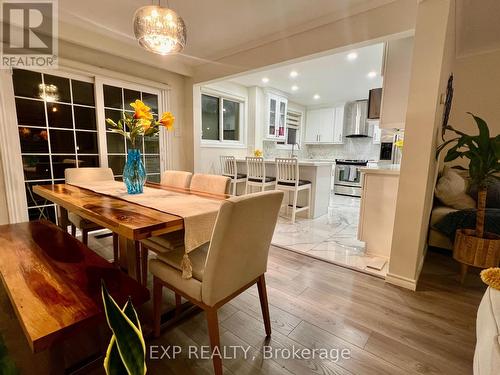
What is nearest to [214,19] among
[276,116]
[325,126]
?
[276,116]

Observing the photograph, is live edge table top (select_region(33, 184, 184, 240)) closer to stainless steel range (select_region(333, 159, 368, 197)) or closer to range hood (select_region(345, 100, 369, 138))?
stainless steel range (select_region(333, 159, 368, 197))

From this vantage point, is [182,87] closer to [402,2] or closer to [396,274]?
[402,2]

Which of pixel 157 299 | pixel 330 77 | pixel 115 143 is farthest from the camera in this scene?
pixel 330 77

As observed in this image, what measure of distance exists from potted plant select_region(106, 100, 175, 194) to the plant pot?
249 centimetres

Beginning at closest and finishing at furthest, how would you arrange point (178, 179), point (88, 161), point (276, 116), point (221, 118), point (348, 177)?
point (178, 179) → point (88, 161) → point (221, 118) → point (276, 116) → point (348, 177)

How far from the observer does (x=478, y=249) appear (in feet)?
6.13

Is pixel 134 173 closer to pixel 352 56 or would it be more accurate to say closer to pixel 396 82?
pixel 396 82

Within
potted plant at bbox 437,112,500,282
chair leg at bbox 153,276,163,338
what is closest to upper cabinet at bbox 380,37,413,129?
potted plant at bbox 437,112,500,282

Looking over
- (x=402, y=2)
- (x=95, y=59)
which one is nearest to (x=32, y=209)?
(x=95, y=59)

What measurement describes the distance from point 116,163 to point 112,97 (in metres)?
0.88

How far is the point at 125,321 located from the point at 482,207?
248 cm

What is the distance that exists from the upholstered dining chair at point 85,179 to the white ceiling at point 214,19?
1486 mm

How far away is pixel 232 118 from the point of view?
5.03m

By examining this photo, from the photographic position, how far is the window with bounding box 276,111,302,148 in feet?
21.4
